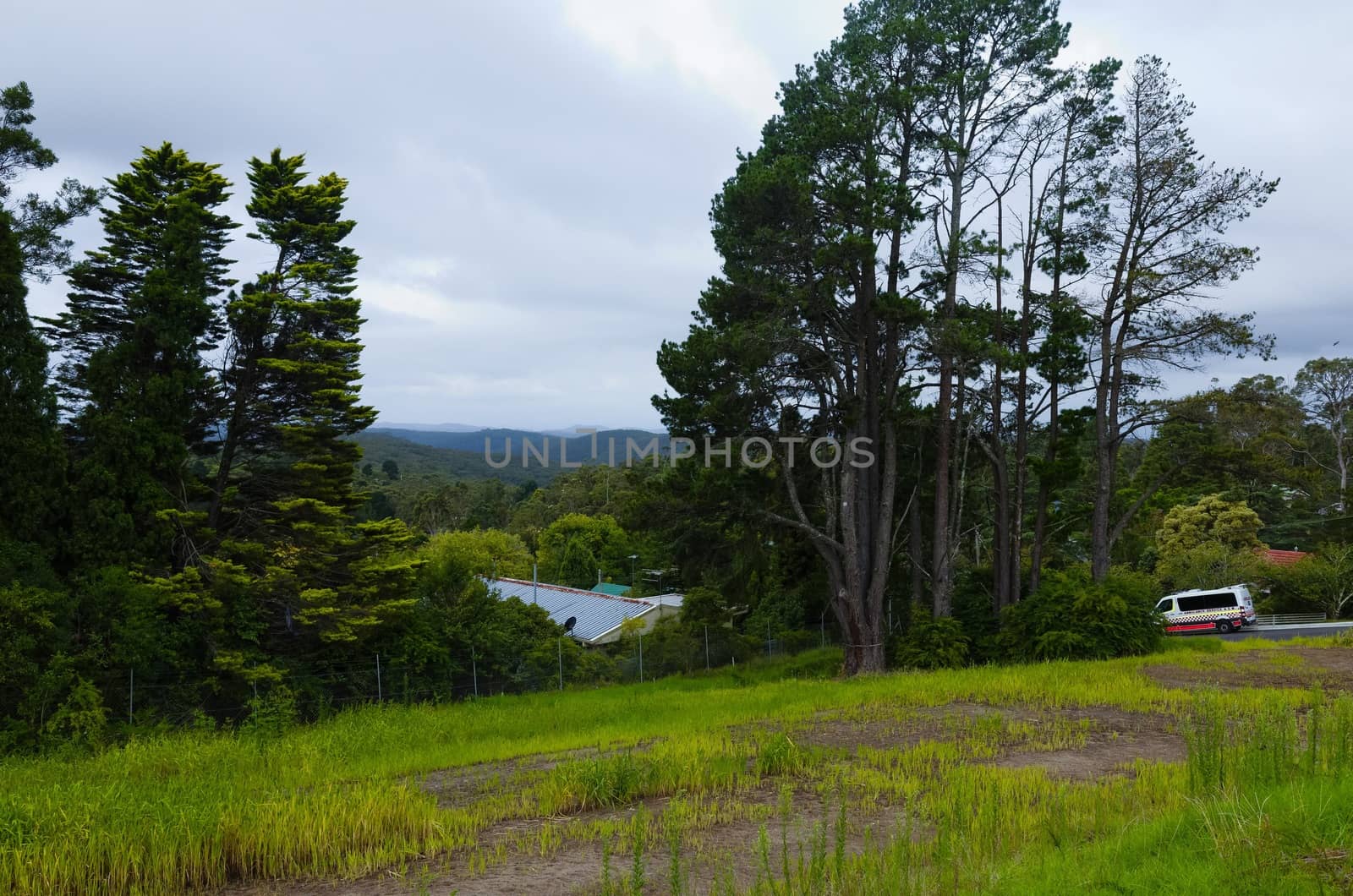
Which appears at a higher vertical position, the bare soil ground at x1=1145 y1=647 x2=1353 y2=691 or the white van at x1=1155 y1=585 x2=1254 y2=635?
the bare soil ground at x1=1145 y1=647 x2=1353 y2=691

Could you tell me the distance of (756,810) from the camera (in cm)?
729

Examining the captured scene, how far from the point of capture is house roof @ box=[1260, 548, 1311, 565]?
39.4 meters

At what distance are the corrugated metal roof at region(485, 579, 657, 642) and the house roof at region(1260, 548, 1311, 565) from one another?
2905 centimetres

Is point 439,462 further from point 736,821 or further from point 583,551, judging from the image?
point 736,821

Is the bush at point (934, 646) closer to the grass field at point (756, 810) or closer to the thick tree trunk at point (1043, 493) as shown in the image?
the thick tree trunk at point (1043, 493)

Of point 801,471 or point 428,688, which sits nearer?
point 428,688

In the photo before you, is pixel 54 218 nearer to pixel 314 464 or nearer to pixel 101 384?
pixel 101 384

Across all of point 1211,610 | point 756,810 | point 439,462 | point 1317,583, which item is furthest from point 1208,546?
point 439,462

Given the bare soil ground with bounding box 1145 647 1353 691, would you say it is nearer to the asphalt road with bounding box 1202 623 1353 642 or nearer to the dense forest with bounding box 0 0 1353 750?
the dense forest with bounding box 0 0 1353 750

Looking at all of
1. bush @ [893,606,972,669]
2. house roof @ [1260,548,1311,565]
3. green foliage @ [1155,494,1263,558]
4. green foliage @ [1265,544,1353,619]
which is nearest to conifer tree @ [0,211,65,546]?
bush @ [893,606,972,669]

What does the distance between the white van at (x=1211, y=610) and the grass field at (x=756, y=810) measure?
2304 cm

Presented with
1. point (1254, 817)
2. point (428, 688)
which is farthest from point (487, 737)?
point (1254, 817)

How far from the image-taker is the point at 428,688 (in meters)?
22.0

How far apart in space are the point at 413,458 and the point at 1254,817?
169752mm
